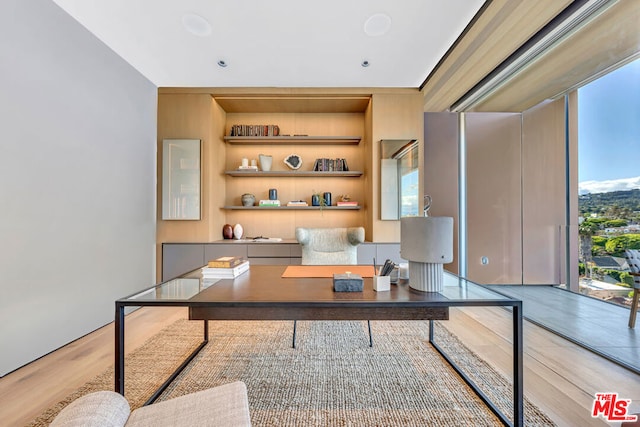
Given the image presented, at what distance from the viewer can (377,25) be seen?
2500 mm

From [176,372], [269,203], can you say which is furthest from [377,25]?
[176,372]

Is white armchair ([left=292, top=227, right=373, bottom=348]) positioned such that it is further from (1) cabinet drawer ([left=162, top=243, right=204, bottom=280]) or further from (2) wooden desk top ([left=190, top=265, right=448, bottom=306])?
(1) cabinet drawer ([left=162, top=243, right=204, bottom=280])

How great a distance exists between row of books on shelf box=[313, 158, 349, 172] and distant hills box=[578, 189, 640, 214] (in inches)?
98.8

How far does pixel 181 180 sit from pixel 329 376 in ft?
9.75

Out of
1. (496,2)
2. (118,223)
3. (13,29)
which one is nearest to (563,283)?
(496,2)

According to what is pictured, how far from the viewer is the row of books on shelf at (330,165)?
3920 mm

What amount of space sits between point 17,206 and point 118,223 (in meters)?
0.92

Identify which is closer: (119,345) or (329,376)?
(119,345)

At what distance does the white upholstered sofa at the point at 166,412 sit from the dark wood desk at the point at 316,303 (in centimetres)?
37

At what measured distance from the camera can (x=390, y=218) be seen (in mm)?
3613

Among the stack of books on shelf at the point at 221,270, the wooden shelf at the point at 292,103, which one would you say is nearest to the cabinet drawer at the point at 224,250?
the stack of books on shelf at the point at 221,270

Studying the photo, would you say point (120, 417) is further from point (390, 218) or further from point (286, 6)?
point (390, 218)

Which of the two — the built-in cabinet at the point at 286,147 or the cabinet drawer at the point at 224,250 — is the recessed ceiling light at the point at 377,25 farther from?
the cabinet drawer at the point at 224,250

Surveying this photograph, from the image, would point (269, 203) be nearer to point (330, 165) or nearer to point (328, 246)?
point (330, 165)
